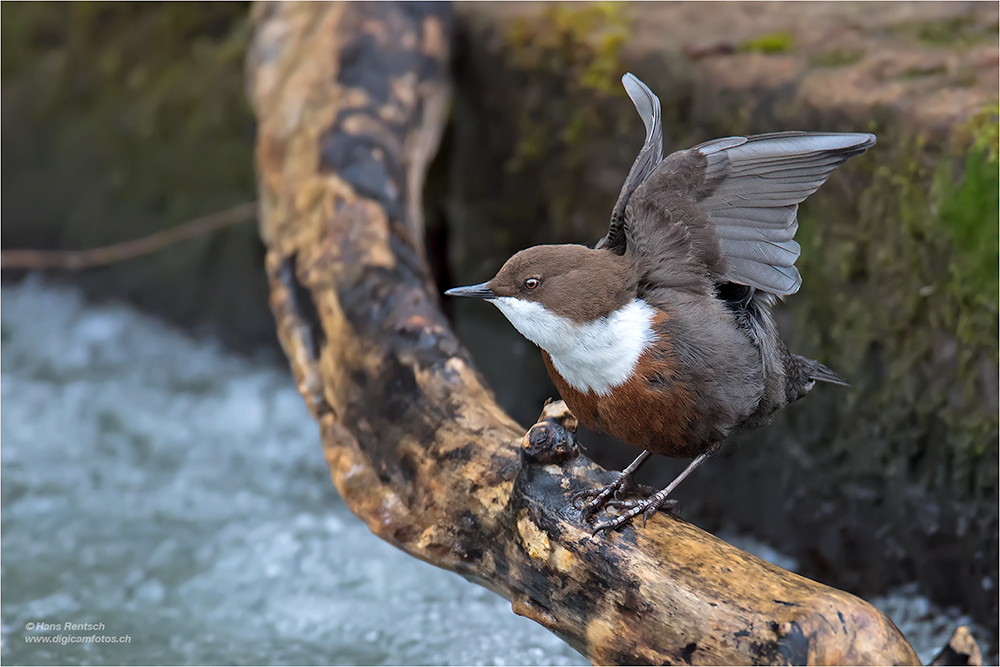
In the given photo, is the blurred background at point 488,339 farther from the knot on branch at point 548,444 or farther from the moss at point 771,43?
the knot on branch at point 548,444

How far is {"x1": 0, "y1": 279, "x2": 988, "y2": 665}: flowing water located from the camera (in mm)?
3174

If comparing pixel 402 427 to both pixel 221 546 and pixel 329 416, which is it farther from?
pixel 221 546

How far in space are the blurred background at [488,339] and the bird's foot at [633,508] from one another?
1.23ft

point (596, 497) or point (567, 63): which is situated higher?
point (567, 63)

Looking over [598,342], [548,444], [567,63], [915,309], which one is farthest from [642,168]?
[567,63]

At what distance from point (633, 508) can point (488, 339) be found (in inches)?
98.4

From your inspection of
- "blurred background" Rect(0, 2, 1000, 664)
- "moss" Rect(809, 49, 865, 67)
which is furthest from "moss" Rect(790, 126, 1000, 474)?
"moss" Rect(809, 49, 865, 67)

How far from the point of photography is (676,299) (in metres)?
2.19

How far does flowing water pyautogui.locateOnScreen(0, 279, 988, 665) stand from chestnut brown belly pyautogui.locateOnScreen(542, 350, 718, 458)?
1119 millimetres

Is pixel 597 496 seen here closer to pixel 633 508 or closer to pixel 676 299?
pixel 633 508

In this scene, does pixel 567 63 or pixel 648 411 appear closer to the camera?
pixel 648 411

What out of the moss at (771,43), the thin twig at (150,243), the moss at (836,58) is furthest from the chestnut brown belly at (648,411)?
the thin twig at (150,243)

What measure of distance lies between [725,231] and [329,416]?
140cm

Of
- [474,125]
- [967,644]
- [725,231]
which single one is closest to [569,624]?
[967,644]
